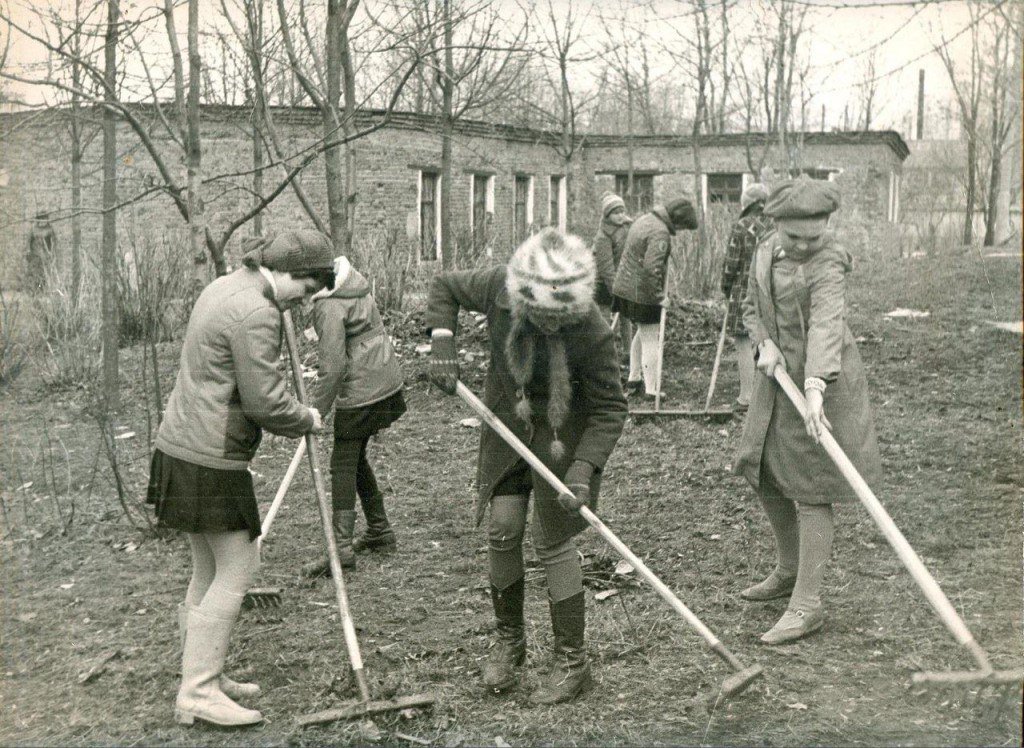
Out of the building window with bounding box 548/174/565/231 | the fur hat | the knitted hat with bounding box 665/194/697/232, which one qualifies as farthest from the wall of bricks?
the fur hat

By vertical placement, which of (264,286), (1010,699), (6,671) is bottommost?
(6,671)

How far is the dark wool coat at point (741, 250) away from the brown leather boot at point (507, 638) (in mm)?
4728

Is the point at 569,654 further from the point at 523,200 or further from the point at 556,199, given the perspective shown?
the point at 556,199

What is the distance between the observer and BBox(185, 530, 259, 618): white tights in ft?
11.8

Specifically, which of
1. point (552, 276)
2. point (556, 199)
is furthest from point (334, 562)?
point (556, 199)

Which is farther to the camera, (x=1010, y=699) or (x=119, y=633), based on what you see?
(x=119, y=633)

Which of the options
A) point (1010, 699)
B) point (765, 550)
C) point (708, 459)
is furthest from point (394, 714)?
point (708, 459)

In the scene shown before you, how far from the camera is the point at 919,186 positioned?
36.5 m

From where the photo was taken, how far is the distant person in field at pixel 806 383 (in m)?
4.16

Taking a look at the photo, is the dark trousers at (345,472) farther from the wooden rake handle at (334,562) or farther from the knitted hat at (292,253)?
the knitted hat at (292,253)

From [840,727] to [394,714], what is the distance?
1510 millimetres

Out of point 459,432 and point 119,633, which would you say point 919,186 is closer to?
point 459,432

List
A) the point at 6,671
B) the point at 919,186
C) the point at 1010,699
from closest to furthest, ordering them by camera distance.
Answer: the point at 1010,699 → the point at 6,671 → the point at 919,186

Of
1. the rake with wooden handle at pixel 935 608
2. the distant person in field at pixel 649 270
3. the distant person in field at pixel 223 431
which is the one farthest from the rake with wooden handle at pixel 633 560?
the distant person in field at pixel 649 270
